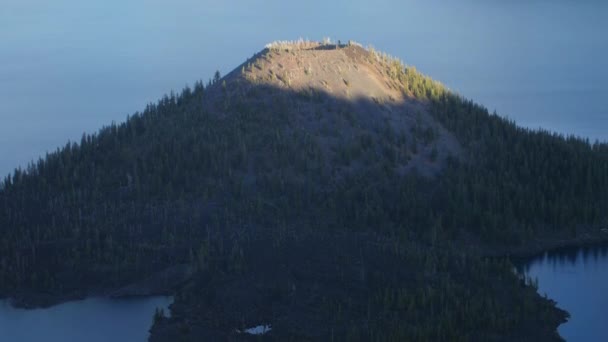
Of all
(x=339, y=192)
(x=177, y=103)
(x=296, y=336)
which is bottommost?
(x=296, y=336)

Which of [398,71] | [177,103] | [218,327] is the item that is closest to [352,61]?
[398,71]

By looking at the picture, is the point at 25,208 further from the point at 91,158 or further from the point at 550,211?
the point at 550,211

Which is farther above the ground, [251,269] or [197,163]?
[197,163]

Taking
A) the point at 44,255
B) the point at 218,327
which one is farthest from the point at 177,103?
the point at 218,327

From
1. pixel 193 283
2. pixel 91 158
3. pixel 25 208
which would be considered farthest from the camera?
pixel 91 158

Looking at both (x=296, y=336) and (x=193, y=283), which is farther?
(x=193, y=283)

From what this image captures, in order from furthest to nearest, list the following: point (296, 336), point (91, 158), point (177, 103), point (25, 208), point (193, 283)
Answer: point (177, 103)
point (91, 158)
point (25, 208)
point (193, 283)
point (296, 336)

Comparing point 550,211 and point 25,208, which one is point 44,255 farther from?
point 550,211
